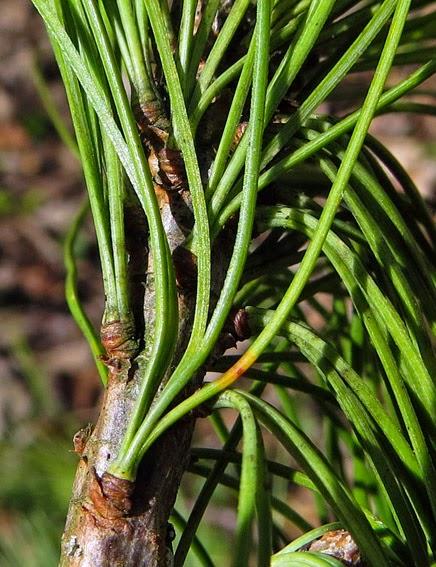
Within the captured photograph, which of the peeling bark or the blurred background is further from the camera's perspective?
the blurred background

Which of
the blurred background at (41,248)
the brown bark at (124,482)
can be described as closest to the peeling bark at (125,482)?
the brown bark at (124,482)

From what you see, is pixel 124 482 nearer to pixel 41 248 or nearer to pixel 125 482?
pixel 125 482

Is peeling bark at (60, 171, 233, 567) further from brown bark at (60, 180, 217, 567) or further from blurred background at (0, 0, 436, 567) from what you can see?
blurred background at (0, 0, 436, 567)

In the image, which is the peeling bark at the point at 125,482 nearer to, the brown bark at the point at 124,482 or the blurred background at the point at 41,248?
the brown bark at the point at 124,482

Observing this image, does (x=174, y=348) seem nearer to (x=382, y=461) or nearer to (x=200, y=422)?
(x=382, y=461)

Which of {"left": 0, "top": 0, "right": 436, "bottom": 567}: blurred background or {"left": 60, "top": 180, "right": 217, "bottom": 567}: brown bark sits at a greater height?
{"left": 0, "top": 0, "right": 436, "bottom": 567}: blurred background

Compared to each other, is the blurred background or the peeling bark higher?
the blurred background

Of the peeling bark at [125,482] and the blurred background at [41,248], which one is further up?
the blurred background at [41,248]

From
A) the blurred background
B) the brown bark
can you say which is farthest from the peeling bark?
the blurred background
